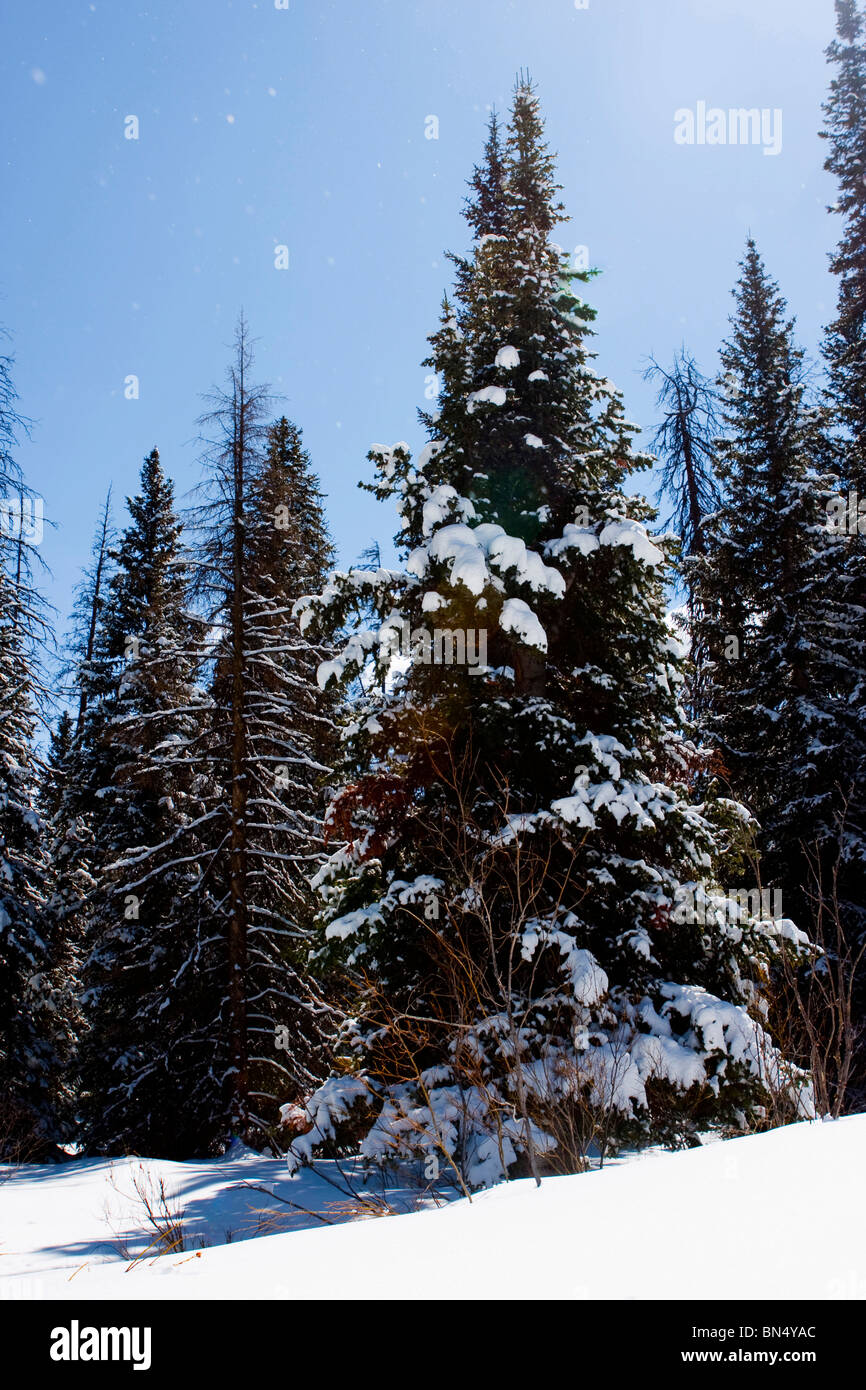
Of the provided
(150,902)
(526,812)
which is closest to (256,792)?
(150,902)

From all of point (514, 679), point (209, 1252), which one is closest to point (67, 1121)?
point (514, 679)

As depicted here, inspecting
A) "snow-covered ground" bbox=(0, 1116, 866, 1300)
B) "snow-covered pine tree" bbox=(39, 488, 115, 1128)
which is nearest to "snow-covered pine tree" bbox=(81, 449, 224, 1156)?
"snow-covered pine tree" bbox=(39, 488, 115, 1128)

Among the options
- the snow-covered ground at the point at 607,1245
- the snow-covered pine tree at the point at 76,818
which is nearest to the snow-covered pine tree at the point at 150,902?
the snow-covered pine tree at the point at 76,818

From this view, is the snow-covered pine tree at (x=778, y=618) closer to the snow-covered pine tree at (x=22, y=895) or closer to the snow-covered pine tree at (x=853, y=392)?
the snow-covered pine tree at (x=853, y=392)

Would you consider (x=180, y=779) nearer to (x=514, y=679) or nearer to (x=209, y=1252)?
(x=514, y=679)

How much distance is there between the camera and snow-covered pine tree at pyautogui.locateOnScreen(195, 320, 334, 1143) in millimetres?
12609

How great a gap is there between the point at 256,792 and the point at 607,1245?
1207 cm

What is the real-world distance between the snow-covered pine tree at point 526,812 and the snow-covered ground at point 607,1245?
1726 mm

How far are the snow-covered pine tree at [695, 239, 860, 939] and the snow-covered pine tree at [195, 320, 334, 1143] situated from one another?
26.4 feet

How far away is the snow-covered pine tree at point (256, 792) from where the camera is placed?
41.4 feet

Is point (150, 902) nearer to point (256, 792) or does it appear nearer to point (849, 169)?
point (256, 792)

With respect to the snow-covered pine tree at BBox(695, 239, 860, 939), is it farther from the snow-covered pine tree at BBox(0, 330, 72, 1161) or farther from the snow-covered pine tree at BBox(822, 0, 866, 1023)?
the snow-covered pine tree at BBox(0, 330, 72, 1161)

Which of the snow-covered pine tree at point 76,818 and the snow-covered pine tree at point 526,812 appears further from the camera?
the snow-covered pine tree at point 76,818
